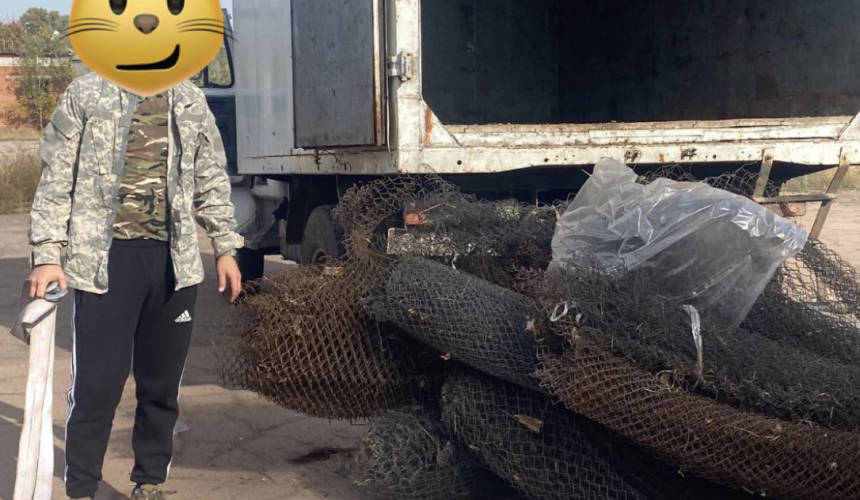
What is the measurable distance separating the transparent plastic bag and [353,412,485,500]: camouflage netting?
0.77 metres

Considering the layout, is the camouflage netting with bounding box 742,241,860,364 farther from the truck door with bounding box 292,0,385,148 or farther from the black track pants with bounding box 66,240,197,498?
the black track pants with bounding box 66,240,197,498

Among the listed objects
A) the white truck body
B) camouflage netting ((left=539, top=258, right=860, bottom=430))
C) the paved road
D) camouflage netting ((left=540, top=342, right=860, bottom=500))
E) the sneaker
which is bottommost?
the paved road

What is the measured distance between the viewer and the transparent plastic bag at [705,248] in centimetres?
335

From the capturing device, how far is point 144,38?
120 inches

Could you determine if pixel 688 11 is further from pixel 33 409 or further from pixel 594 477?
pixel 33 409

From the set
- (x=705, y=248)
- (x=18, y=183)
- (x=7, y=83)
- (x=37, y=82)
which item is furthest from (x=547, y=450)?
(x=7, y=83)

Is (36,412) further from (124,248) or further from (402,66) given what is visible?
(402,66)

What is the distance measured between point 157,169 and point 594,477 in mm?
1728

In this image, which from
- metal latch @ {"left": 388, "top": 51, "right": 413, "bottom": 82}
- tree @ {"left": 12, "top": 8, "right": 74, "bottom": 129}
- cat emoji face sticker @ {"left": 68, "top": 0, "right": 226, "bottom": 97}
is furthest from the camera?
tree @ {"left": 12, "top": 8, "right": 74, "bottom": 129}

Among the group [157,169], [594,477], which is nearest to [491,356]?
[594,477]

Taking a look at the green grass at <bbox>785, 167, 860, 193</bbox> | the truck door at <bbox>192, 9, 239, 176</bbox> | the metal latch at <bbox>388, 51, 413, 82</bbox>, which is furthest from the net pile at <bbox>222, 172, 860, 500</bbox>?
→ the truck door at <bbox>192, 9, 239, 176</bbox>

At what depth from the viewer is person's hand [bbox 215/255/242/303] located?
3459 millimetres

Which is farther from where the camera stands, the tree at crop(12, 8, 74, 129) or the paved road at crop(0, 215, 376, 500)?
the tree at crop(12, 8, 74, 129)

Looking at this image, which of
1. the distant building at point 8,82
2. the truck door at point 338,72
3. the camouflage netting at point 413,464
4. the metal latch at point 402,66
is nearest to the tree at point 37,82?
the distant building at point 8,82
